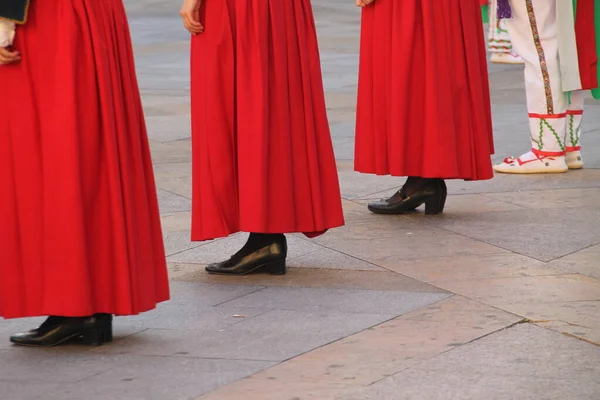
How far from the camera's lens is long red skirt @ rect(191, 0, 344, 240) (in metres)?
5.62

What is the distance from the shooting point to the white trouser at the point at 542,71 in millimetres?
8078

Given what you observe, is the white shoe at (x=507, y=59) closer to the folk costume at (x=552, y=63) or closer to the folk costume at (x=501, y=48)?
the folk costume at (x=501, y=48)

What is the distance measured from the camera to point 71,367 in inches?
179

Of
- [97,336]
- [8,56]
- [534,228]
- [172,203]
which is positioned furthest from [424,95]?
[8,56]

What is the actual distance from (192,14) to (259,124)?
0.55m

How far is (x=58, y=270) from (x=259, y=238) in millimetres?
1431

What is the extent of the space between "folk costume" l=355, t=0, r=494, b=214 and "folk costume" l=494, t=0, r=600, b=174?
1161mm

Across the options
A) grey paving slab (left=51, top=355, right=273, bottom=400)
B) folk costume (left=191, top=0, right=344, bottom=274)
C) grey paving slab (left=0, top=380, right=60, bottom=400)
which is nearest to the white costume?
folk costume (left=191, top=0, right=344, bottom=274)

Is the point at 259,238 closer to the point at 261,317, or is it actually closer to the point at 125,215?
the point at 261,317

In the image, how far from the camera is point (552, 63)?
816 cm

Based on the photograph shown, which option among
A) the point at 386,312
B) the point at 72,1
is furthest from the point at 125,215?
the point at 386,312

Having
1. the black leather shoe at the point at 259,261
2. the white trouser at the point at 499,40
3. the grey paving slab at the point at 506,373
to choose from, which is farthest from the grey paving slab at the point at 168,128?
the grey paving slab at the point at 506,373

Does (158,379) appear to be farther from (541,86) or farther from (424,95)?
(541,86)

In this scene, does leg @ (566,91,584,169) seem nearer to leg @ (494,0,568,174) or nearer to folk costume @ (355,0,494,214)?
leg @ (494,0,568,174)
